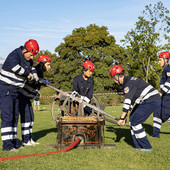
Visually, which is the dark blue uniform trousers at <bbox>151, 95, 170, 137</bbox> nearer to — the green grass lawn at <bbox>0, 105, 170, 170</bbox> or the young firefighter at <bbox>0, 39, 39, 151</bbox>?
the green grass lawn at <bbox>0, 105, 170, 170</bbox>

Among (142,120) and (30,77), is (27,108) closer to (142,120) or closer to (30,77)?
(30,77)

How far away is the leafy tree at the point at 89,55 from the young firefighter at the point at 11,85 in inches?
956

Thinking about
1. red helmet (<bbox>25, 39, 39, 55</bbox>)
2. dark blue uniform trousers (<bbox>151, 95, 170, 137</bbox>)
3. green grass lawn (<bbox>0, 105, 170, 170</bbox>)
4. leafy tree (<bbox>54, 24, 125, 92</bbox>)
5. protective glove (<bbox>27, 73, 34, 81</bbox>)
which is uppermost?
leafy tree (<bbox>54, 24, 125, 92</bbox>)

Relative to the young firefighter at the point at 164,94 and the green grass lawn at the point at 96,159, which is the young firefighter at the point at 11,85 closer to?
the green grass lawn at the point at 96,159

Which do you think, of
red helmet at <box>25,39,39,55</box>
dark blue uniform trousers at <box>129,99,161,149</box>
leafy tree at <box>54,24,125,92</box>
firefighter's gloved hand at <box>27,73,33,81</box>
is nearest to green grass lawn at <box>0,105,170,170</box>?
dark blue uniform trousers at <box>129,99,161,149</box>

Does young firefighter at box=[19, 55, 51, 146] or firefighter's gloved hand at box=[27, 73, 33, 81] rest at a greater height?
firefighter's gloved hand at box=[27, 73, 33, 81]

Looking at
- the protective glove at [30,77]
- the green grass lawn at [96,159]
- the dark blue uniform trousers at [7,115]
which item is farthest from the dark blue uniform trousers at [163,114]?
the dark blue uniform trousers at [7,115]

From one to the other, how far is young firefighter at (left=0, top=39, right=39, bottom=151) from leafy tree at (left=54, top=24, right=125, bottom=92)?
24.3m

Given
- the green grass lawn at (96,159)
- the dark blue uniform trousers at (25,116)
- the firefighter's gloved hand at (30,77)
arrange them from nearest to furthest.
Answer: the green grass lawn at (96,159)
the firefighter's gloved hand at (30,77)
the dark blue uniform trousers at (25,116)

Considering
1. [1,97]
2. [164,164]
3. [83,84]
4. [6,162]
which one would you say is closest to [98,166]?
[164,164]

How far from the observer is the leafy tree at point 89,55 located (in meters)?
30.7

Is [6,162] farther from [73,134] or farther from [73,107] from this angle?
[73,107]

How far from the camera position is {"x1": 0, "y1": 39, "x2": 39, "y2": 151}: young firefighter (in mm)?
5211

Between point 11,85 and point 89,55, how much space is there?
27.1m
